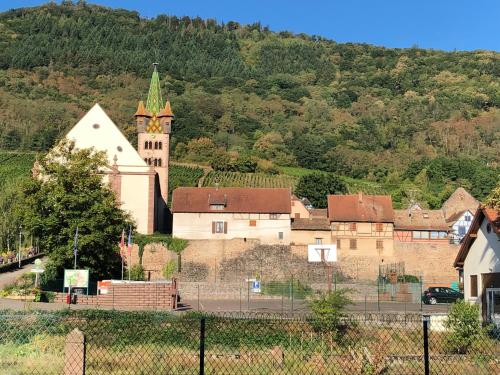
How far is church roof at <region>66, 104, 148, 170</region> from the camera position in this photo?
62750mm

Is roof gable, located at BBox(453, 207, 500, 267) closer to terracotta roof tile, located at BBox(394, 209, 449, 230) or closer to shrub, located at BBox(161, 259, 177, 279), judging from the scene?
shrub, located at BBox(161, 259, 177, 279)

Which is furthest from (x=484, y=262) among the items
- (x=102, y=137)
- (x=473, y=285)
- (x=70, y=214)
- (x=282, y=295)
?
(x=102, y=137)

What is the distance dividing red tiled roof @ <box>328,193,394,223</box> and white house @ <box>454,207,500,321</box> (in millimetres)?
33287

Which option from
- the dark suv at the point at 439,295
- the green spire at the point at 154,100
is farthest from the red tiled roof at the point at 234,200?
the dark suv at the point at 439,295

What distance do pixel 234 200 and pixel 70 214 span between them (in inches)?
879

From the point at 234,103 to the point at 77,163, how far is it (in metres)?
124

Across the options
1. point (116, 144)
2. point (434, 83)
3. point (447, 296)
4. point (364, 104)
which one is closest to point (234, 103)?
point (364, 104)

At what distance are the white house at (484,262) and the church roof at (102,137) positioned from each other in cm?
3897

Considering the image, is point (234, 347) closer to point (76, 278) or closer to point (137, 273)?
point (76, 278)

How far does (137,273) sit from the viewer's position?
5572cm

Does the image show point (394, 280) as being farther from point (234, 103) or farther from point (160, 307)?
point (234, 103)

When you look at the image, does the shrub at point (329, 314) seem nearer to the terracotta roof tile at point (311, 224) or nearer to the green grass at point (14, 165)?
the terracotta roof tile at point (311, 224)

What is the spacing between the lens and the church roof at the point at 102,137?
62750 millimetres

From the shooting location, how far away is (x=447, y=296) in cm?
4272
